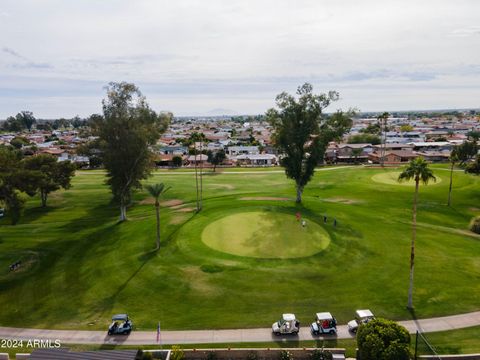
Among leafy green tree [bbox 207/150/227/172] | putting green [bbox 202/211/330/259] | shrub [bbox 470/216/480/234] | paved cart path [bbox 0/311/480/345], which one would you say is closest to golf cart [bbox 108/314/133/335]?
paved cart path [bbox 0/311/480/345]

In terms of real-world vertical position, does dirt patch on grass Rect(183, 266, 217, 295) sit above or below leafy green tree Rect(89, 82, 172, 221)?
below

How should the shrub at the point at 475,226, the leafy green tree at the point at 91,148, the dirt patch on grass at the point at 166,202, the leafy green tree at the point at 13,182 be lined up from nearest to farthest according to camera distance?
the leafy green tree at the point at 13,182, the shrub at the point at 475,226, the leafy green tree at the point at 91,148, the dirt patch on grass at the point at 166,202

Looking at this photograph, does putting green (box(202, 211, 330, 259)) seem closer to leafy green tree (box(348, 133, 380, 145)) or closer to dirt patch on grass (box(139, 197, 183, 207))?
dirt patch on grass (box(139, 197, 183, 207))

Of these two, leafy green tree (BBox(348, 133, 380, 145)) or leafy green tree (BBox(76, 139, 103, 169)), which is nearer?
leafy green tree (BBox(76, 139, 103, 169))

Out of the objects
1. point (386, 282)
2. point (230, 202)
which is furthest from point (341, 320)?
point (230, 202)

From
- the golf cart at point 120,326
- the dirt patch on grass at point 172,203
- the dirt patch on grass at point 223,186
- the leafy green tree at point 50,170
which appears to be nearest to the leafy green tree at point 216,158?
the dirt patch on grass at point 223,186

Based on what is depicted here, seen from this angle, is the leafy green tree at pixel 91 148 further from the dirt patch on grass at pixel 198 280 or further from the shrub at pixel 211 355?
the shrub at pixel 211 355
